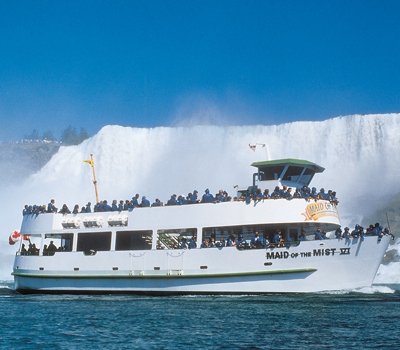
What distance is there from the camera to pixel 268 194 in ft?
92.6

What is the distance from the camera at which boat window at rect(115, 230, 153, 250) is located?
98.7 feet

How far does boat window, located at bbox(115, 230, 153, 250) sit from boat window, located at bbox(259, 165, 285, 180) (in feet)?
18.8

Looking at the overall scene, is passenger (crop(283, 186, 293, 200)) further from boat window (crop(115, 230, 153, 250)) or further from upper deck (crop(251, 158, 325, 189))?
boat window (crop(115, 230, 153, 250))

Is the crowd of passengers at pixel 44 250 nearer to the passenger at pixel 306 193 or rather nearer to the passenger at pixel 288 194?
the passenger at pixel 288 194

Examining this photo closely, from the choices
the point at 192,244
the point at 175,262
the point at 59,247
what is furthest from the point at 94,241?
the point at 192,244

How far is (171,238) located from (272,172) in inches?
212

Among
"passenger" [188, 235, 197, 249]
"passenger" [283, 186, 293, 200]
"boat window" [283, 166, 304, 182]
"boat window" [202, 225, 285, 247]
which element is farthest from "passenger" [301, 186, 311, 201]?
"passenger" [188, 235, 197, 249]

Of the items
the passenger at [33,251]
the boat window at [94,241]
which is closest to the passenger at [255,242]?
the boat window at [94,241]

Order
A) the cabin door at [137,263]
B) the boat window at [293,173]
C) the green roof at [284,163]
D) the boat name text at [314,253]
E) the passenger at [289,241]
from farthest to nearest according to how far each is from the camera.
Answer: the boat window at [293,173], the green roof at [284,163], the cabin door at [137,263], the passenger at [289,241], the boat name text at [314,253]

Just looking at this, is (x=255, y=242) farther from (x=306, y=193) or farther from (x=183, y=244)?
(x=183, y=244)

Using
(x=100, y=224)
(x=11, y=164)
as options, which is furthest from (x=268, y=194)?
(x=11, y=164)

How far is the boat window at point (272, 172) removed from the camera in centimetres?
2956

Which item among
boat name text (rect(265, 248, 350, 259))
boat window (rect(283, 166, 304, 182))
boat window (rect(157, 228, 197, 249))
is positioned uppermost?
boat window (rect(283, 166, 304, 182))

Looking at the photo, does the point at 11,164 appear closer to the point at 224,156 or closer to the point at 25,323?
the point at 224,156
